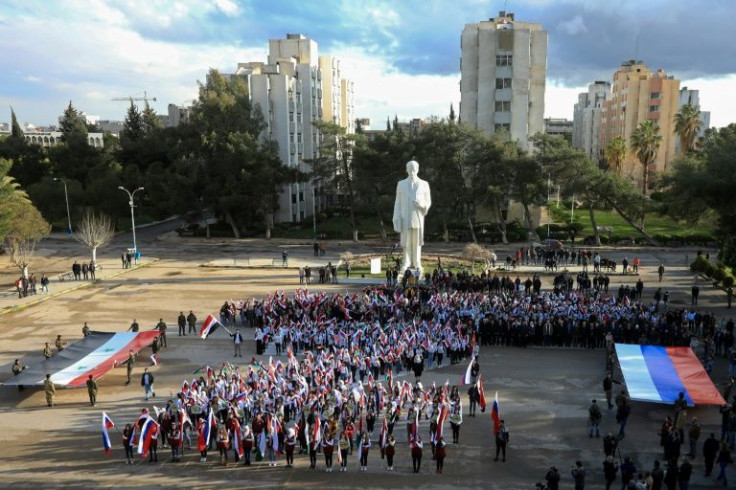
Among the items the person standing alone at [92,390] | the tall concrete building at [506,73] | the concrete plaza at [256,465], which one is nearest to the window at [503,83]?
the tall concrete building at [506,73]

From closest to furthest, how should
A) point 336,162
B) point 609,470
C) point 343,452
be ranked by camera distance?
point 609,470 → point 343,452 → point 336,162

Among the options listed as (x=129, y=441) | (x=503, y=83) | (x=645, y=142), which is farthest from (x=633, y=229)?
(x=129, y=441)

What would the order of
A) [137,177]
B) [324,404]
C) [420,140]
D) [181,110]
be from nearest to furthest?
[324,404] < [420,140] < [137,177] < [181,110]

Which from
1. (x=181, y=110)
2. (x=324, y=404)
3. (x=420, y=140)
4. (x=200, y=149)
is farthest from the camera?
(x=181, y=110)

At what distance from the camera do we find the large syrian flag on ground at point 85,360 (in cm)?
1830

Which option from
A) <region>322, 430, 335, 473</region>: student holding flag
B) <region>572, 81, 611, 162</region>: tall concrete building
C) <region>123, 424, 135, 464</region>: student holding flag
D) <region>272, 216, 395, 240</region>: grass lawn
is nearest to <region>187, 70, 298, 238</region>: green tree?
<region>272, 216, 395, 240</region>: grass lawn

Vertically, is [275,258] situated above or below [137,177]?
below

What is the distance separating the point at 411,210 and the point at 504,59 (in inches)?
1386

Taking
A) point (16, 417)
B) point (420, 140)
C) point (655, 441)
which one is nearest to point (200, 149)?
point (420, 140)

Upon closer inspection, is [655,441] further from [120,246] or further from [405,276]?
[120,246]

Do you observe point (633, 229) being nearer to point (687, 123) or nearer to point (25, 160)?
point (687, 123)

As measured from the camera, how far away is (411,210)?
104ft

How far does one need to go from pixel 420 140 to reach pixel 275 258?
56.8ft

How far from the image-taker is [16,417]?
16984 millimetres
